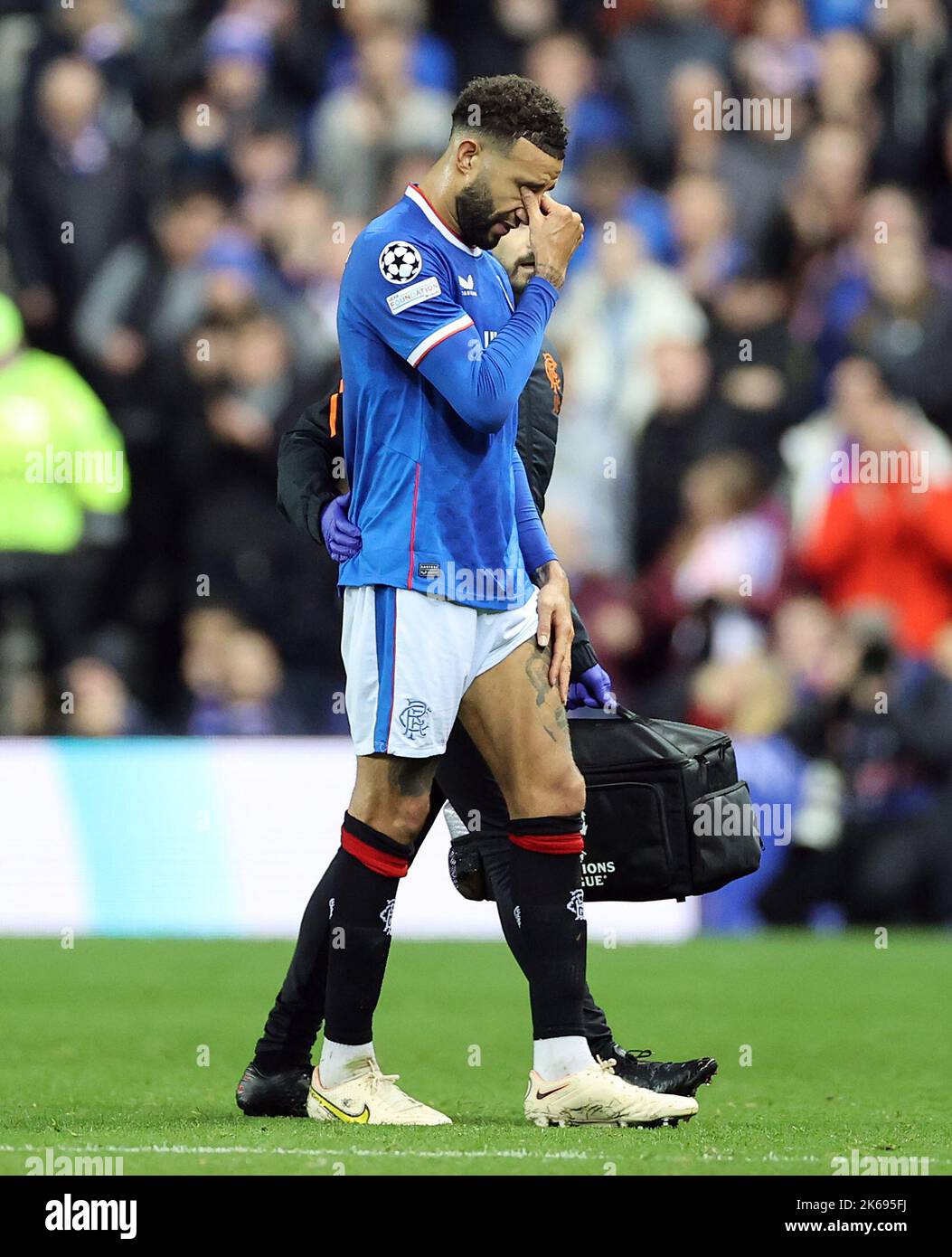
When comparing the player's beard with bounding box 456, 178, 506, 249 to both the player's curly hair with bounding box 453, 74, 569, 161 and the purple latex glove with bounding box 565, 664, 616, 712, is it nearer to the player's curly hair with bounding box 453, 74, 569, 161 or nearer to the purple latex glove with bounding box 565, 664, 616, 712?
the player's curly hair with bounding box 453, 74, 569, 161

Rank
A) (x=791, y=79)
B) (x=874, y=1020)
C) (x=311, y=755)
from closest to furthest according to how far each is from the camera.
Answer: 1. (x=874, y=1020)
2. (x=311, y=755)
3. (x=791, y=79)

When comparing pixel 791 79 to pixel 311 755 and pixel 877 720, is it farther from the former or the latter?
pixel 311 755

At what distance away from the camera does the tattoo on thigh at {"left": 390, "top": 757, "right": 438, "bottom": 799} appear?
473cm

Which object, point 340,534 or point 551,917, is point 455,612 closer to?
point 340,534

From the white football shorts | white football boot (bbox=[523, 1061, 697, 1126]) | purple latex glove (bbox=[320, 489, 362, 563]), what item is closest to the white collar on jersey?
purple latex glove (bbox=[320, 489, 362, 563])

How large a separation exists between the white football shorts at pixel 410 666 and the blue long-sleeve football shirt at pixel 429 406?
0.14ft

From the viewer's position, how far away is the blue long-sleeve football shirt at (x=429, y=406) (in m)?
4.59

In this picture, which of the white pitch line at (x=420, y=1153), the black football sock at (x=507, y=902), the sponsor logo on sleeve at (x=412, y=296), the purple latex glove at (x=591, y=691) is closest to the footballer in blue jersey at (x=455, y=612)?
the sponsor logo on sleeve at (x=412, y=296)

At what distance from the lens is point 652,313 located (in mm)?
11516

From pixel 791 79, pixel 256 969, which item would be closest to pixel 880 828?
pixel 256 969

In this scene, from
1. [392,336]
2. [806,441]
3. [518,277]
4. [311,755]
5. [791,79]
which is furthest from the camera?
[791,79]

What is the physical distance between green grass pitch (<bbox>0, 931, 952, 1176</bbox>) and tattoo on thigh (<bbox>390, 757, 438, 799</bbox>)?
0.72m

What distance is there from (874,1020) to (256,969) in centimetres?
243

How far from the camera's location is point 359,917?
15.8 feet
